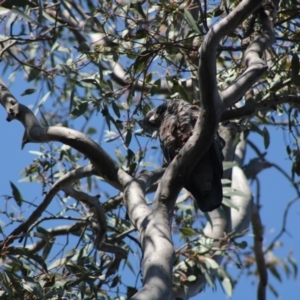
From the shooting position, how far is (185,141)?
411cm

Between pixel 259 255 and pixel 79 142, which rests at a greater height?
pixel 259 255

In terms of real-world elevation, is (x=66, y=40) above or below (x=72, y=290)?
above

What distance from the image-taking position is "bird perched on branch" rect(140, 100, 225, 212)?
12.6 ft

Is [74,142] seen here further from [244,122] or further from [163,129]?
[244,122]

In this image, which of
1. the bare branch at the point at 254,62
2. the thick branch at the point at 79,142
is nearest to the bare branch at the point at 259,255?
the thick branch at the point at 79,142

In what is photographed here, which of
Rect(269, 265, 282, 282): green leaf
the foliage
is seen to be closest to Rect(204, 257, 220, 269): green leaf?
the foliage

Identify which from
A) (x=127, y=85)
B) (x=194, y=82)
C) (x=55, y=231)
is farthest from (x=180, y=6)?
(x=55, y=231)

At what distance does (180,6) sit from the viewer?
4.20m

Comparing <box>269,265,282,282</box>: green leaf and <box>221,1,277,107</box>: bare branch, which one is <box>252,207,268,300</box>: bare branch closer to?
<box>269,265,282,282</box>: green leaf

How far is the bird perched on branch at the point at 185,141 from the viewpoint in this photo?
3832 mm

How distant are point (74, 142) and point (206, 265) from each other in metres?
1.67

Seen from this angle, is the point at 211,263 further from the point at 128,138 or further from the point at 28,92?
the point at 28,92

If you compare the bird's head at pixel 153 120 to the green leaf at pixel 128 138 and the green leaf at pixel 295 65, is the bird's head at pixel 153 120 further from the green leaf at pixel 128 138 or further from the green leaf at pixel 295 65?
the green leaf at pixel 295 65

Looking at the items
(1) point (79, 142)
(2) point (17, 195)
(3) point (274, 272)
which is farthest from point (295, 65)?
(3) point (274, 272)
